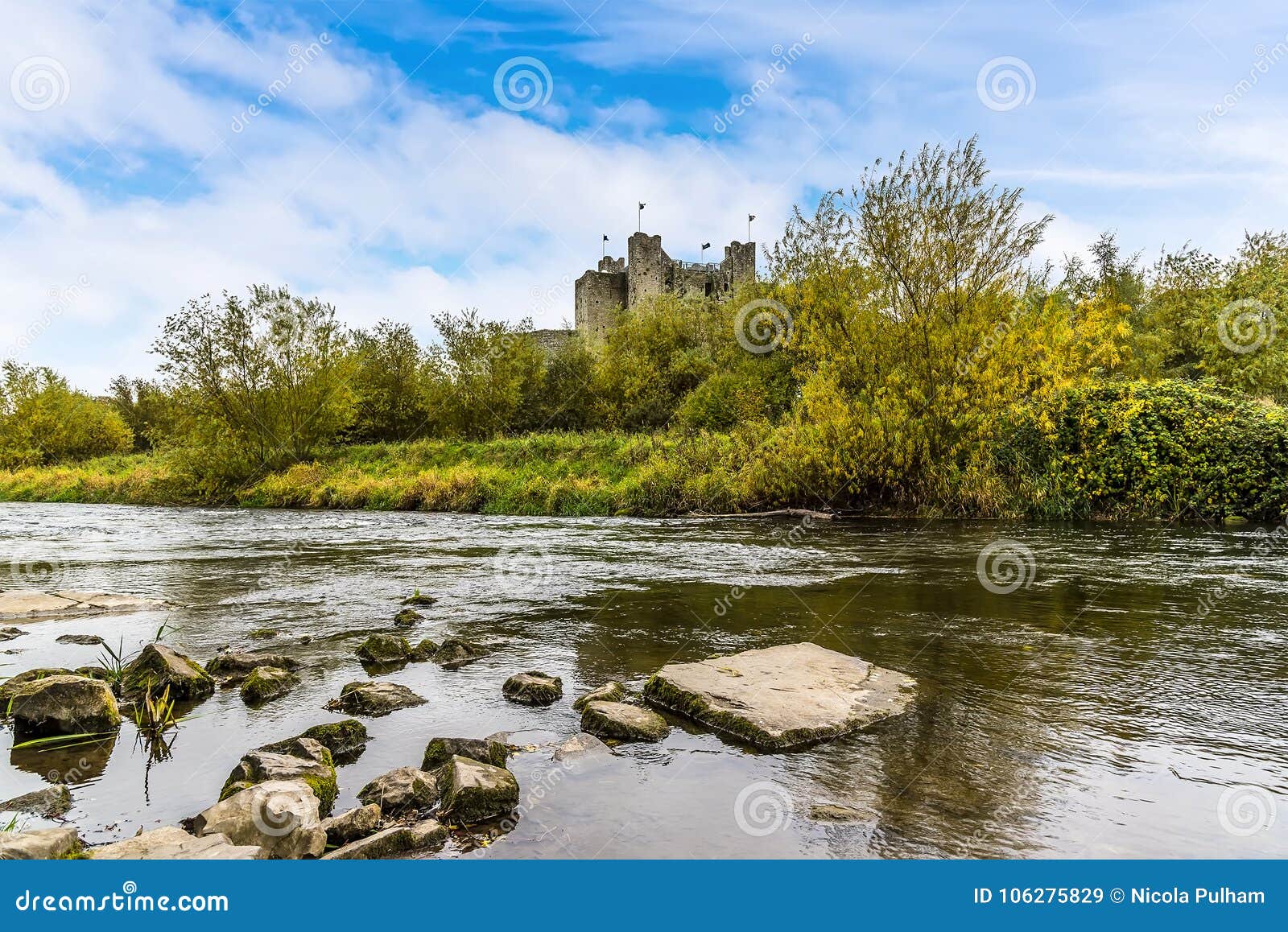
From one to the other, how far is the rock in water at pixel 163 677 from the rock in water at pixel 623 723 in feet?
8.85

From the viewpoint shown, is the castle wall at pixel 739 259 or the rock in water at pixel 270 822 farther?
the castle wall at pixel 739 259

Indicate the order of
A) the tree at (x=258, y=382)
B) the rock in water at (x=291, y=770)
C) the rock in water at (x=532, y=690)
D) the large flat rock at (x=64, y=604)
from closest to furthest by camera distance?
the rock in water at (x=291, y=770), the rock in water at (x=532, y=690), the large flat rock at (x=64, y=604), the tree at (x=258, y=382)

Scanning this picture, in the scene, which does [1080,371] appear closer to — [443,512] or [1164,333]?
[443,512]

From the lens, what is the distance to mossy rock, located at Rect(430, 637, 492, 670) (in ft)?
19.3

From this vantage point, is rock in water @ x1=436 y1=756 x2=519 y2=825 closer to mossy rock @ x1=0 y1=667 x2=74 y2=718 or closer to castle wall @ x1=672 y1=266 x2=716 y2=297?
mossy rock @ x1=0 y1=667 x2=74 y2=718

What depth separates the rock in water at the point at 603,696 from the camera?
4.76 metres

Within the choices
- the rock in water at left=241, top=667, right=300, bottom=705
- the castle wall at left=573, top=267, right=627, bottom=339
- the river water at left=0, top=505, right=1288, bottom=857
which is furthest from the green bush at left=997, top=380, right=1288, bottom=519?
the castle wall at left=573, top=267, right=627, bottom=339

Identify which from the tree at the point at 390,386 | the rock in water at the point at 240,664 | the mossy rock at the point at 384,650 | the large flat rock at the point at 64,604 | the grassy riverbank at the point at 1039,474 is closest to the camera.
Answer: the rock in water at the point at 240,664

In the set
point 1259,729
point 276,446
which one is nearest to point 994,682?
point 1259,729

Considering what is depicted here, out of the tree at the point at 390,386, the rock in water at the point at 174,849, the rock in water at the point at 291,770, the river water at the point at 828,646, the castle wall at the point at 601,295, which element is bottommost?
the river water at the point at 828,646

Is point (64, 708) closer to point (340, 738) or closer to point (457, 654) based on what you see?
point (340, 738)

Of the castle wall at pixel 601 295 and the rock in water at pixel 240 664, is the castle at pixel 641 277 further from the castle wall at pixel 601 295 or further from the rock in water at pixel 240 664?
the rock in water at pixel 240 664

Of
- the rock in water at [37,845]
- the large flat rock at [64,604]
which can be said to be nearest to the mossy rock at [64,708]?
the rock in water at [37,845]

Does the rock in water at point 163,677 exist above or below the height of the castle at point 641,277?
below
